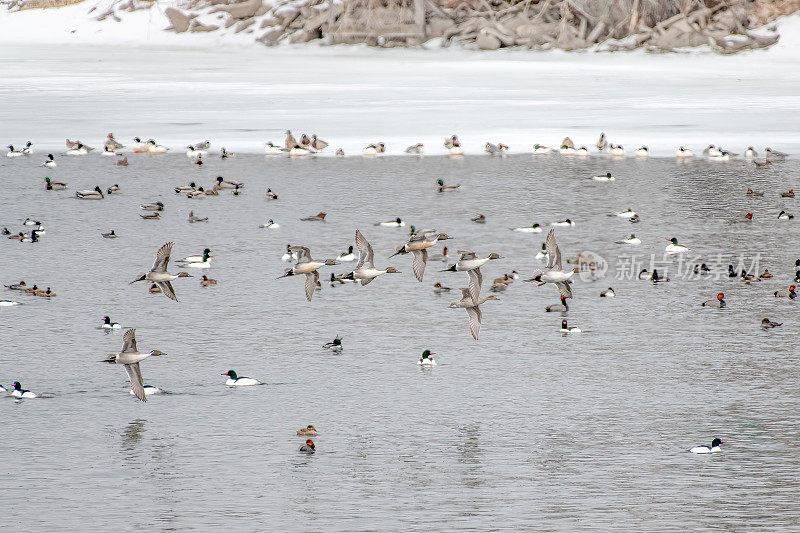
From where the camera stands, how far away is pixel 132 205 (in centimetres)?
2903

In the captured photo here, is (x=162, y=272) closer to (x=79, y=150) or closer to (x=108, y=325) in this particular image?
(x=108, y=325)

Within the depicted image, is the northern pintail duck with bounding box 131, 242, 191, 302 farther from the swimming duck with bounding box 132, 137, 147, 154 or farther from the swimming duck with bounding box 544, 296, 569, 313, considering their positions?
the swimming duck with bounding box 132, 137, 147, 154

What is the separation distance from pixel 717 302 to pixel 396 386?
7.02m

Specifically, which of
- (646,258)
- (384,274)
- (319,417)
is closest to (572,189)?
(646,258)

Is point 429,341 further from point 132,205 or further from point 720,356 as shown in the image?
point 132,205

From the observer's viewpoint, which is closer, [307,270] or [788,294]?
[307,270]

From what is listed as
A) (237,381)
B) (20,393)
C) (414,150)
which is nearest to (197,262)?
(237,381)

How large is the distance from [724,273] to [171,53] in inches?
2093

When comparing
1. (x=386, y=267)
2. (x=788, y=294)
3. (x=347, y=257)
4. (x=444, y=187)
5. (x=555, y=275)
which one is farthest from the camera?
(x=444, y=187)

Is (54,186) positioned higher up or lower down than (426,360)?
higher up

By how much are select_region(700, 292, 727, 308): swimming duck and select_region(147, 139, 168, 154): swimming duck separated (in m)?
20.7

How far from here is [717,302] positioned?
2064 centimetres

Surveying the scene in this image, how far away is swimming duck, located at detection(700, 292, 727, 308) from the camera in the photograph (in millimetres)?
20500

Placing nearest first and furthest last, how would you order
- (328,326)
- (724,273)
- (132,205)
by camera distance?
(328,326)
(724,273)
(132,205)
